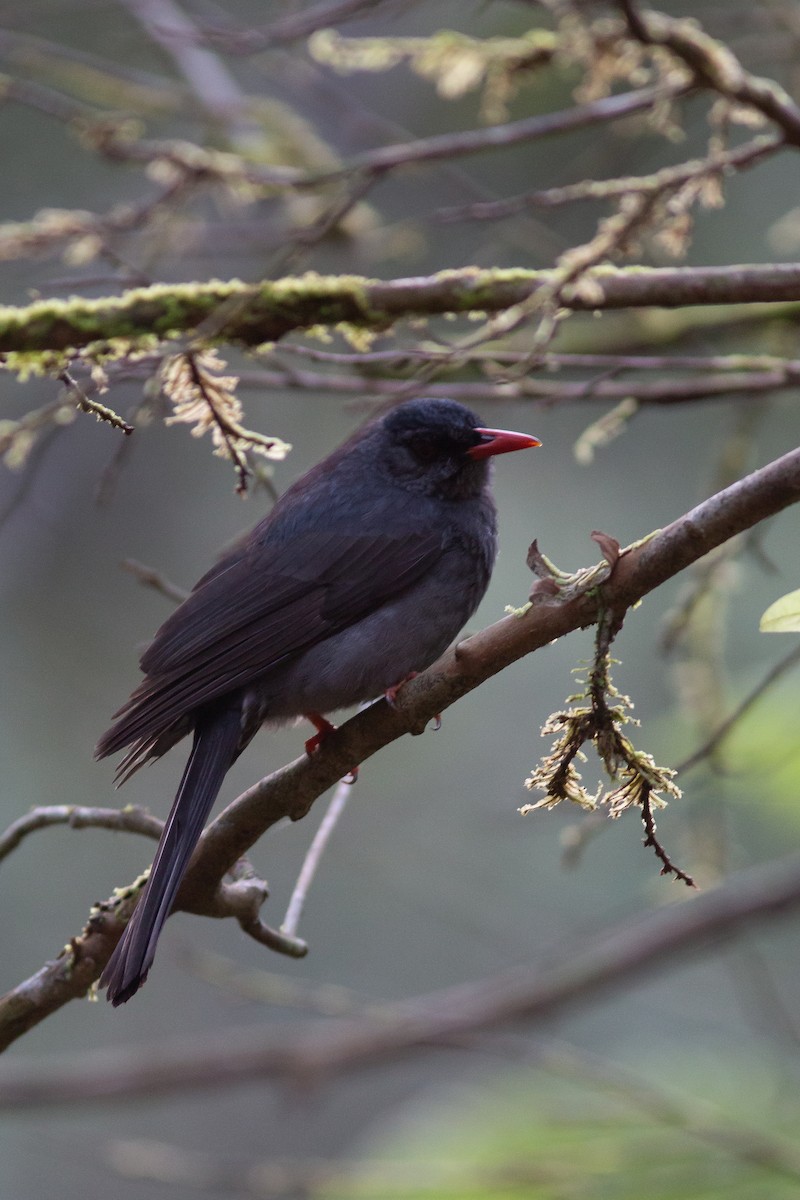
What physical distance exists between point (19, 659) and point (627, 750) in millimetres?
7712

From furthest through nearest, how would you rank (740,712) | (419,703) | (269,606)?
(269,606), (740,712), (419,703)

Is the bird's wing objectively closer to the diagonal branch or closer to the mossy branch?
the diagonal branch

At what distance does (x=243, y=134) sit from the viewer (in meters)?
6.22

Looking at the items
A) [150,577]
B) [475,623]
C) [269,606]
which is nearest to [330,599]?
[269,606]

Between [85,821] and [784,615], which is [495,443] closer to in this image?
[85,821]

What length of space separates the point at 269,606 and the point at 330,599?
184 mm

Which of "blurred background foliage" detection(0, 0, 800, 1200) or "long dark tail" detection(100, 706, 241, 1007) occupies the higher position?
"blurred background foliage" detection(0, 0, 800, 1200)

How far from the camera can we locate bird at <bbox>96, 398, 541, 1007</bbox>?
11.6ft

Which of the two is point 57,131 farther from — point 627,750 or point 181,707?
point 627,750

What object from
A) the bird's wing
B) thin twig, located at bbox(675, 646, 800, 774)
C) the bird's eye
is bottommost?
thin twig, located at bbox(675, 646, 800, 774)

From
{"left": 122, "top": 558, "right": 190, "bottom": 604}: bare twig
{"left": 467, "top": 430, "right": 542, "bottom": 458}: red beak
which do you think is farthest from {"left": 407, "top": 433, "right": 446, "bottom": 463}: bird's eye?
{"left": 122, "top": 558, "right": 190, "bottom": 604}: bare twig

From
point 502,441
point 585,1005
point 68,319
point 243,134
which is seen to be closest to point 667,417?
point 243,134

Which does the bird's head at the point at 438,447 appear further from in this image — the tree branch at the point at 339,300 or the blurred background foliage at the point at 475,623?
the blurred background foliage at the point at 475,623

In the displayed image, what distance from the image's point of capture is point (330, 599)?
384cm
